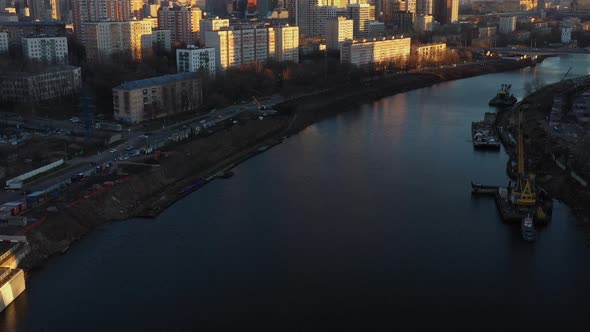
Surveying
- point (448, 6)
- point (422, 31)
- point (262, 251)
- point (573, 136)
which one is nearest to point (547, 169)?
point (573, 136)

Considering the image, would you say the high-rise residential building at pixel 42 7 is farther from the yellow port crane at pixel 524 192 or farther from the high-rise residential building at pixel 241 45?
the yellow port crane at pixel 524 192

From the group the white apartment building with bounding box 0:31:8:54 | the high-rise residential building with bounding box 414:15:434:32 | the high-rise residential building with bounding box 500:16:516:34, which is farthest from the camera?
the high-rise residential building with bounding box 500:16:516:34

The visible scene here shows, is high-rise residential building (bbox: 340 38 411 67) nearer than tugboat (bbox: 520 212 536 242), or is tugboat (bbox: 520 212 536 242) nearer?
tugboat (bbox: 520 212 536 242)

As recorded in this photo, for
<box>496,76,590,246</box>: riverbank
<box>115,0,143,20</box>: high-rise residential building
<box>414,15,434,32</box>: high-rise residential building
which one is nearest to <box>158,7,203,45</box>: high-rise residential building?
<box>115,0,143,20</box>: high-rise residential building

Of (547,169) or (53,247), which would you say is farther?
(547,169)

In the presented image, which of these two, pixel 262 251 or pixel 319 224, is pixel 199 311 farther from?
pixel 319 224

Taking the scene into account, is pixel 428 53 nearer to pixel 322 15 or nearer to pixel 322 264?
pixel 322 15

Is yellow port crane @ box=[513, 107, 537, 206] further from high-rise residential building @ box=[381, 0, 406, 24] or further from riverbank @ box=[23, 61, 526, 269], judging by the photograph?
high-rise residential building @ box=[381, 0, 406, 24]
